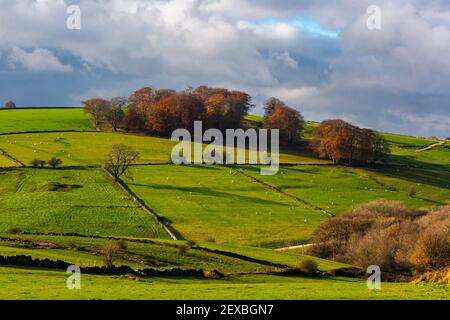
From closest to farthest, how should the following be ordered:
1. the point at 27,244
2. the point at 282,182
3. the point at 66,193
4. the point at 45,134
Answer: the point at 27,244 → the point at 66,193 → the point at 282,182 → the point at 45,134

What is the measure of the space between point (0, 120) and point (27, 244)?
113 metres

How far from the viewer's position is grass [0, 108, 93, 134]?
500ft

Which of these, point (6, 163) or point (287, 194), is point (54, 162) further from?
point (287, 194)

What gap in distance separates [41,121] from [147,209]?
270 ft

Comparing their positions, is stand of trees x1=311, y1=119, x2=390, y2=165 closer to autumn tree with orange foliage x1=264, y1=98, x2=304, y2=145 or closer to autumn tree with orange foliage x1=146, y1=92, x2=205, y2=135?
autumn tree with orange foliage x1=264, y1=98, x2=304, y2=145

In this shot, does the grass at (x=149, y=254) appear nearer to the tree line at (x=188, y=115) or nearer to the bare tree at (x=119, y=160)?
the bare tree at (x=119, y=160)

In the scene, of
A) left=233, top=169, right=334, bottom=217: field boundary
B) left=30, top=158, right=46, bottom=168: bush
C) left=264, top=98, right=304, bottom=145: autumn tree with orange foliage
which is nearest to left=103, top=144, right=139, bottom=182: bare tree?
left=30, top=158, right=46, bottom=168: bush

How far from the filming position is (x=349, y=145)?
136m

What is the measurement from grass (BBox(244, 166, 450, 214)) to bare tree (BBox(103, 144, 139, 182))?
77.7 ft

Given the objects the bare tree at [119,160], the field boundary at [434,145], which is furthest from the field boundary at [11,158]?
the field boundary at [434,145]
